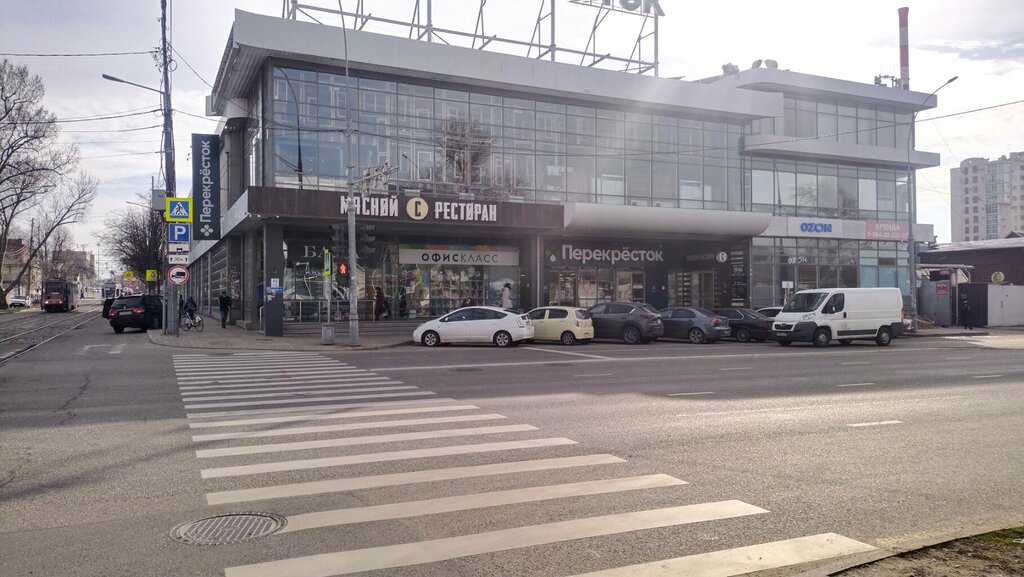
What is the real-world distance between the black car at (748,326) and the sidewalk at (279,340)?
8880 millimetres

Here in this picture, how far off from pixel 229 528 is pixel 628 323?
23.8m

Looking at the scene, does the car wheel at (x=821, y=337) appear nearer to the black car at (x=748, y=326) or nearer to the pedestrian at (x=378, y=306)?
the black car at (x=748, y=326)

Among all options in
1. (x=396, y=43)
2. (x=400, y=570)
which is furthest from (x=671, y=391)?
(x=396, y=43)

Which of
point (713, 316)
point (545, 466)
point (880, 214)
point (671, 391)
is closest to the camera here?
point (545, 466)

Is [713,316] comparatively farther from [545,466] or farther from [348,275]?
[545,466]

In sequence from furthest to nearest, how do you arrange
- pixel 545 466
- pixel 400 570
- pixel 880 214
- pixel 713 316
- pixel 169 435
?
pixel 880 214
pixel 713 316
pixel 169 435
pixel 545 466
pixel 400 570

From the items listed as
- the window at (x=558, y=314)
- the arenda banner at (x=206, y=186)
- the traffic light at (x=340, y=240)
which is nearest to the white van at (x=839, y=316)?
the window at (x=558, y=314)

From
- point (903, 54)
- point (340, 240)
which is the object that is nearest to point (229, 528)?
point (340, 240)

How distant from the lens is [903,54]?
4975cm

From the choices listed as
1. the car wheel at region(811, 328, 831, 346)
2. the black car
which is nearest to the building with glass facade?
the black car

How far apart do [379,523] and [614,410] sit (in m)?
6.42

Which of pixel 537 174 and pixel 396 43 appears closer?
pixel 396 43

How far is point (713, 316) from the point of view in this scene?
2980 cm

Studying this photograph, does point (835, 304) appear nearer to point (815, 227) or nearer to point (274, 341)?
point (815, 227)
